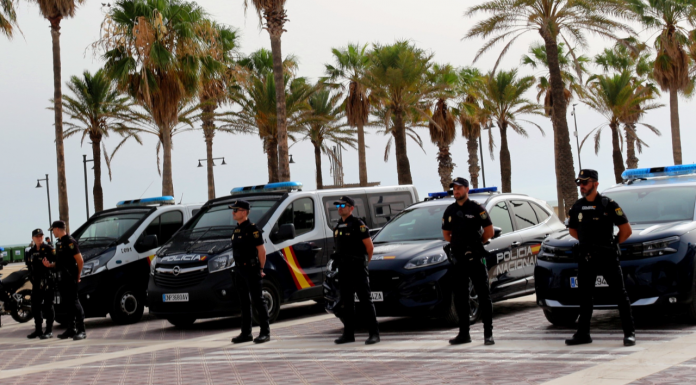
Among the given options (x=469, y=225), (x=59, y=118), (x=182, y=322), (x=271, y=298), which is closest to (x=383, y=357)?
(x=469, y=225)

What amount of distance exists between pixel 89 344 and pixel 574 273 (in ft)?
22.0

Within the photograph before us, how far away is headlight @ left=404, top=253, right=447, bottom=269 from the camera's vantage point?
9.64m

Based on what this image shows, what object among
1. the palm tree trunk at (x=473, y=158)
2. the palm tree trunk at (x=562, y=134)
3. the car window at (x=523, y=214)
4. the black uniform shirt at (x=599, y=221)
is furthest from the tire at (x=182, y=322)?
the palm tree trunk at (x=473, y=158)

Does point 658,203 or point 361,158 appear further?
point 361,158

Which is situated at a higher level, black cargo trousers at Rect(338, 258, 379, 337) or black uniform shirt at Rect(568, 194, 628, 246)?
black uniform shirt at Rect(568, 194, 628, 246)

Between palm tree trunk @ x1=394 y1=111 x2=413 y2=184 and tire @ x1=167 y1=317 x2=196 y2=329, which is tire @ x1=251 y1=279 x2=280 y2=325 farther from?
palm tree trunk @ x1=394 y1=111 x2=413 y2=184

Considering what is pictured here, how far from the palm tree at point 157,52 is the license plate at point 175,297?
46.9 ft

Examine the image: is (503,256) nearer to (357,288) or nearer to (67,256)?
(357,288)

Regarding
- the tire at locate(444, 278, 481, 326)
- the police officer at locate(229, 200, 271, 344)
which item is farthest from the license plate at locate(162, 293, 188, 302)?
the tire at locate(444, 278, 481, 326)

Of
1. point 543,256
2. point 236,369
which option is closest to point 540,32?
point 543,256

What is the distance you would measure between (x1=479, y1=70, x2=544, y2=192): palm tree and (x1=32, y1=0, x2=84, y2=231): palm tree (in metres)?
19.1

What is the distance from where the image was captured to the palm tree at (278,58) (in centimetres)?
2292

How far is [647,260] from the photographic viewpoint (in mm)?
8320

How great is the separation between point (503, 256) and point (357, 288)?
95.3 inches
